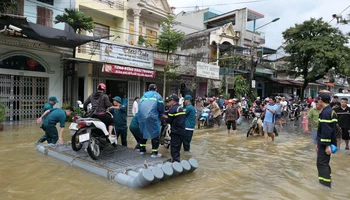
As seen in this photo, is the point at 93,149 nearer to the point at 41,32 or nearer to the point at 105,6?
the point at 41,32

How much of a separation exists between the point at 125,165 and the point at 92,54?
1025 centimetres

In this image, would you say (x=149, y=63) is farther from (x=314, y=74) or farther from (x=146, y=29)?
(x=314, y=74)

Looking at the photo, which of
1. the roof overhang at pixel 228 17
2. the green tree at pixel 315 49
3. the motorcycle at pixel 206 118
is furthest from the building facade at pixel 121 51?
the green tree at pixel 315 49

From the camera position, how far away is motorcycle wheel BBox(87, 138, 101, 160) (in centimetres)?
527

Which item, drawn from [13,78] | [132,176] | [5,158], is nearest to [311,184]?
[132,176]

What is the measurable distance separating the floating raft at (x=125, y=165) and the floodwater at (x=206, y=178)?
0.41 feet

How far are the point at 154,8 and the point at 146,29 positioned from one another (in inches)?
66.5

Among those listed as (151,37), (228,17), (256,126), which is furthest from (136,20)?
(228,17)

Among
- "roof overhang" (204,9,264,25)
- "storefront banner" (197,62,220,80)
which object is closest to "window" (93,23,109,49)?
"storefront banner" (197,62,220,80)

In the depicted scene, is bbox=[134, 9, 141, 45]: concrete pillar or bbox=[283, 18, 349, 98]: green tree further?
bbox=[283, 18, 349, 98]: green tree

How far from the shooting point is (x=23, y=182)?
4.58m

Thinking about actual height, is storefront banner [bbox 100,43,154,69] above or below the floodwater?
above

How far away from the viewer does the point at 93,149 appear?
5.43 meters

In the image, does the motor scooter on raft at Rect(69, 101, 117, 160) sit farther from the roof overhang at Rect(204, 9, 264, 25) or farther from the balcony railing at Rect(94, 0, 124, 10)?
the roof overhang at Rect(204, 9, 264, 25)
